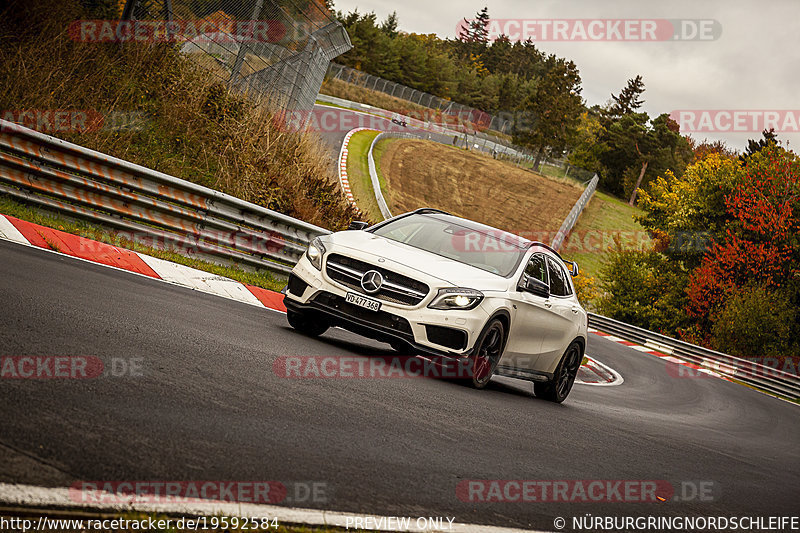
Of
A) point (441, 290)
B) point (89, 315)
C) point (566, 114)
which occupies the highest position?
point (566, 114)

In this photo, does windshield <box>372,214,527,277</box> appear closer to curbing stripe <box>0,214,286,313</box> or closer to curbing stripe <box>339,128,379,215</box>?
curbing stripe <box>0,214,286,313</box>

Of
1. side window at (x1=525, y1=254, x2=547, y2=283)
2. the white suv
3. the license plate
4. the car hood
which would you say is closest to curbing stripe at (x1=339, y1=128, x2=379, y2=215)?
side window at (x1=525, y1=254, x2=547, y2=283)

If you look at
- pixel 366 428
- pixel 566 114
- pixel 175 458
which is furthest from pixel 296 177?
pixel 566 114

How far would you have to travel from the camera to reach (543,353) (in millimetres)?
9930

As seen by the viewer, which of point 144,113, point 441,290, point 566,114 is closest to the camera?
point 441,290

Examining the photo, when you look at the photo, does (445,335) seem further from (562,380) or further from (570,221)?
(570,221)

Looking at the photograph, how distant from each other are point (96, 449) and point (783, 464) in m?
9.23

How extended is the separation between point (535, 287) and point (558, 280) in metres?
1.52

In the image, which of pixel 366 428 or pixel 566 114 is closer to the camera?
pixel 366 428

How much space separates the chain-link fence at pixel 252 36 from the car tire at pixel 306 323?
25.5 feet

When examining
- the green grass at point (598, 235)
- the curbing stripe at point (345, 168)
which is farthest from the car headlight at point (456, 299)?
the green grass at point (598, 235)

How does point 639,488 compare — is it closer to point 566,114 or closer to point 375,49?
point 566,114

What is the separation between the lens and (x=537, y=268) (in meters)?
9.94

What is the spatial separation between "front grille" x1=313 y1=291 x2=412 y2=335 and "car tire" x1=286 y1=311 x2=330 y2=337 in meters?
0.75
